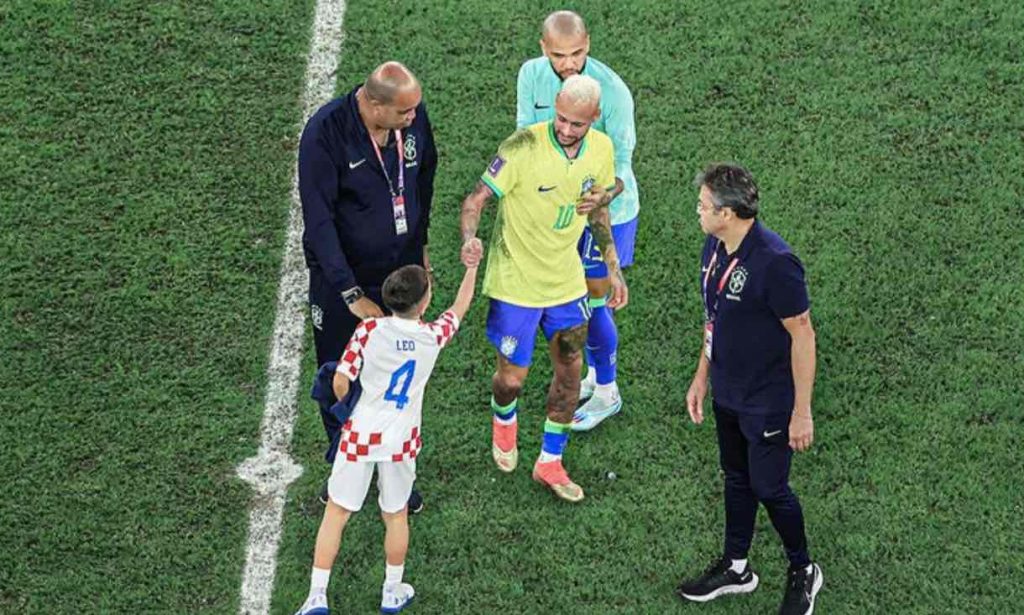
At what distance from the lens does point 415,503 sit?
7.80m

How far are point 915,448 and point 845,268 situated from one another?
1.29m

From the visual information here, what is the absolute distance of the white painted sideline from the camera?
754 centimetres

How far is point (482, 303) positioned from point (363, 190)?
201cm

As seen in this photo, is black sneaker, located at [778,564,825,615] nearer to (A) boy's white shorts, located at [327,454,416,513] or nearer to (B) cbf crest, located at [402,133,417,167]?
(A) boy's white shorts, located at [327,454,416,513]

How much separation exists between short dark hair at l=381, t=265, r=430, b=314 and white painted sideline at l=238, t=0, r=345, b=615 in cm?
163

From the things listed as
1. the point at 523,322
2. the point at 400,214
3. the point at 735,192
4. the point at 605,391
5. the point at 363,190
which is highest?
the point at 735,192

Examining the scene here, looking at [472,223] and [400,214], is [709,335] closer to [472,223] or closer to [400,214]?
[472,223]

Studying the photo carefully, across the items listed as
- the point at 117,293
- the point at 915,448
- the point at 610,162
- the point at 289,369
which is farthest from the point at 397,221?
the point at 915,448

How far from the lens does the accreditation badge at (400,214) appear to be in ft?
23.5

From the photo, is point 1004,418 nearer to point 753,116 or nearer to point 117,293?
point 753,116

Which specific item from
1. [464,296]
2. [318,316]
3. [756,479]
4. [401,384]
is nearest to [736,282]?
[756,479]

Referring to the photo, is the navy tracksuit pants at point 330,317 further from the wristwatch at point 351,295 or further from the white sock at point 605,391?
the white sock at point 605,391

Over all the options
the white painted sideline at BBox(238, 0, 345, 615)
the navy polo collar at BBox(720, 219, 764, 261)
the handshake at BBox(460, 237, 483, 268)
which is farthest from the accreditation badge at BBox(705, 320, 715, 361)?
the white painted sideline at BBox(238, 0, 345, 615)

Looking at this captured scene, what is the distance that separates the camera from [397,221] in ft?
23.6
